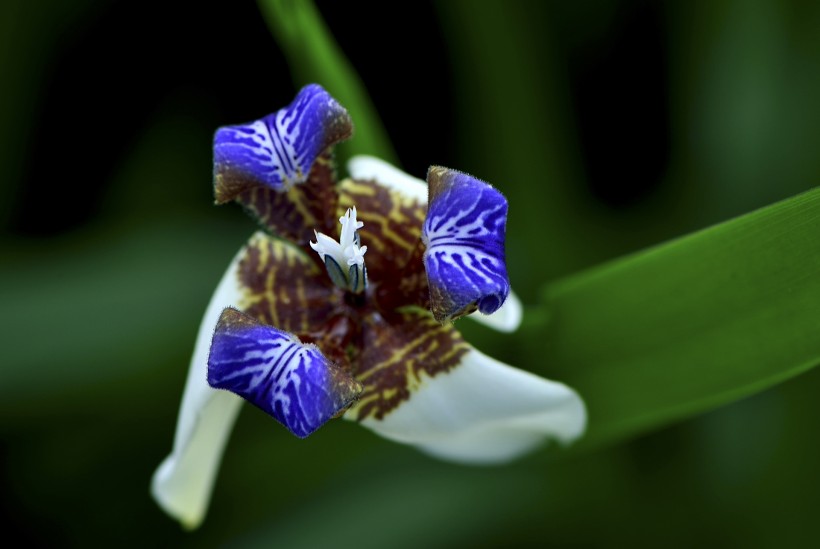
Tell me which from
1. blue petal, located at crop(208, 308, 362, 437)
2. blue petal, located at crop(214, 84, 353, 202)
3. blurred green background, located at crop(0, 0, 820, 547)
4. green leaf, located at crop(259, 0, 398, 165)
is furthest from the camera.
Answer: blurred green background, located at crop(0, 0, 820, 547)

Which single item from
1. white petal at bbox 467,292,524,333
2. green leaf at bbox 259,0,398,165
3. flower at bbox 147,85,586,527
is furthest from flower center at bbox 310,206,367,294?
green leaf at bbox 259,0,398,165

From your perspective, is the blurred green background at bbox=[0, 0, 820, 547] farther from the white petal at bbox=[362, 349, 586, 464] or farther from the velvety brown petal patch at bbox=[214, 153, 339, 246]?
the velvety brown petal patch at bbox=[214, 153, 339, 246]

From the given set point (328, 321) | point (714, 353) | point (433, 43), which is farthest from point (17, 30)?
point (714, 353)

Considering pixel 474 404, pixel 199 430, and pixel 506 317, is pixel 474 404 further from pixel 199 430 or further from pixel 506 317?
pixel 199 430

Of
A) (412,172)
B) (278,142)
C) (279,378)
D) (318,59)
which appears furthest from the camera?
(412,172)

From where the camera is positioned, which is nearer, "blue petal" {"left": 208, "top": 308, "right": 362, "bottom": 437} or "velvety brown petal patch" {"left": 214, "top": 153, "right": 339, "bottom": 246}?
"blue petal" {"left": 208, "top": 308, "right": 362, "bottom": 437}

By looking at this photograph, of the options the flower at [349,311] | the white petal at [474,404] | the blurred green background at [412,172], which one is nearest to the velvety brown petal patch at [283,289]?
the flower at [349,311]

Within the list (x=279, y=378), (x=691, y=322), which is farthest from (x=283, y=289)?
(x=691, y=322)
